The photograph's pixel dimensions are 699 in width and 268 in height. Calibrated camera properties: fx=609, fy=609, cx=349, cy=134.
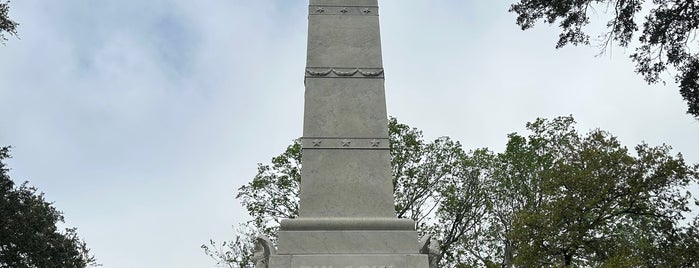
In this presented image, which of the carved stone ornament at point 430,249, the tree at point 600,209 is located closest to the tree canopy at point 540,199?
the tree at point 600,209

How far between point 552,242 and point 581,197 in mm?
1734

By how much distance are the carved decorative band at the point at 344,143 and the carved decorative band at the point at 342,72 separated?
88 cm

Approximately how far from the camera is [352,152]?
6.89 metres

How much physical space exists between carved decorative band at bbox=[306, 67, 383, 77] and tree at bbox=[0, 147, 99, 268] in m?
16.3

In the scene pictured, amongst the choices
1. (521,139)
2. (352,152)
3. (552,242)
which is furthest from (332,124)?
(521,139)

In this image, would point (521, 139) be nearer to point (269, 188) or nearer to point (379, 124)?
point (269, 188)

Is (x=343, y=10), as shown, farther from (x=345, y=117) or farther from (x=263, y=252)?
(x=263, y=252)

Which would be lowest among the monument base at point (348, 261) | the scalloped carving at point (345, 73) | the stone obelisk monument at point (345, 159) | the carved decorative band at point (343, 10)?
the monument base at point (348, 261)

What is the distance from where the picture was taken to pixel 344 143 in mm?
6930

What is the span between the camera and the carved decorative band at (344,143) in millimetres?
6914

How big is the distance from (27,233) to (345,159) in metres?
17.3

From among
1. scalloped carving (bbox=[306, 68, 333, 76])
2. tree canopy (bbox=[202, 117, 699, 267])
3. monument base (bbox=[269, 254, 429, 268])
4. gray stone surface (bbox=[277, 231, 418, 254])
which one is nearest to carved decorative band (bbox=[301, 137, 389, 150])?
scalloped carving (bbox=[306, 68, 333, 76])

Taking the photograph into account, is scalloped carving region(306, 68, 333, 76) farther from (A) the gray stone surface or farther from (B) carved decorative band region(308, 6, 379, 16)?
(A) the gray stone surface

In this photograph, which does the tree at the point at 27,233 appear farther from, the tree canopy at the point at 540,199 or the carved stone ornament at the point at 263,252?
the carved stone ornament at the point at 263,252
